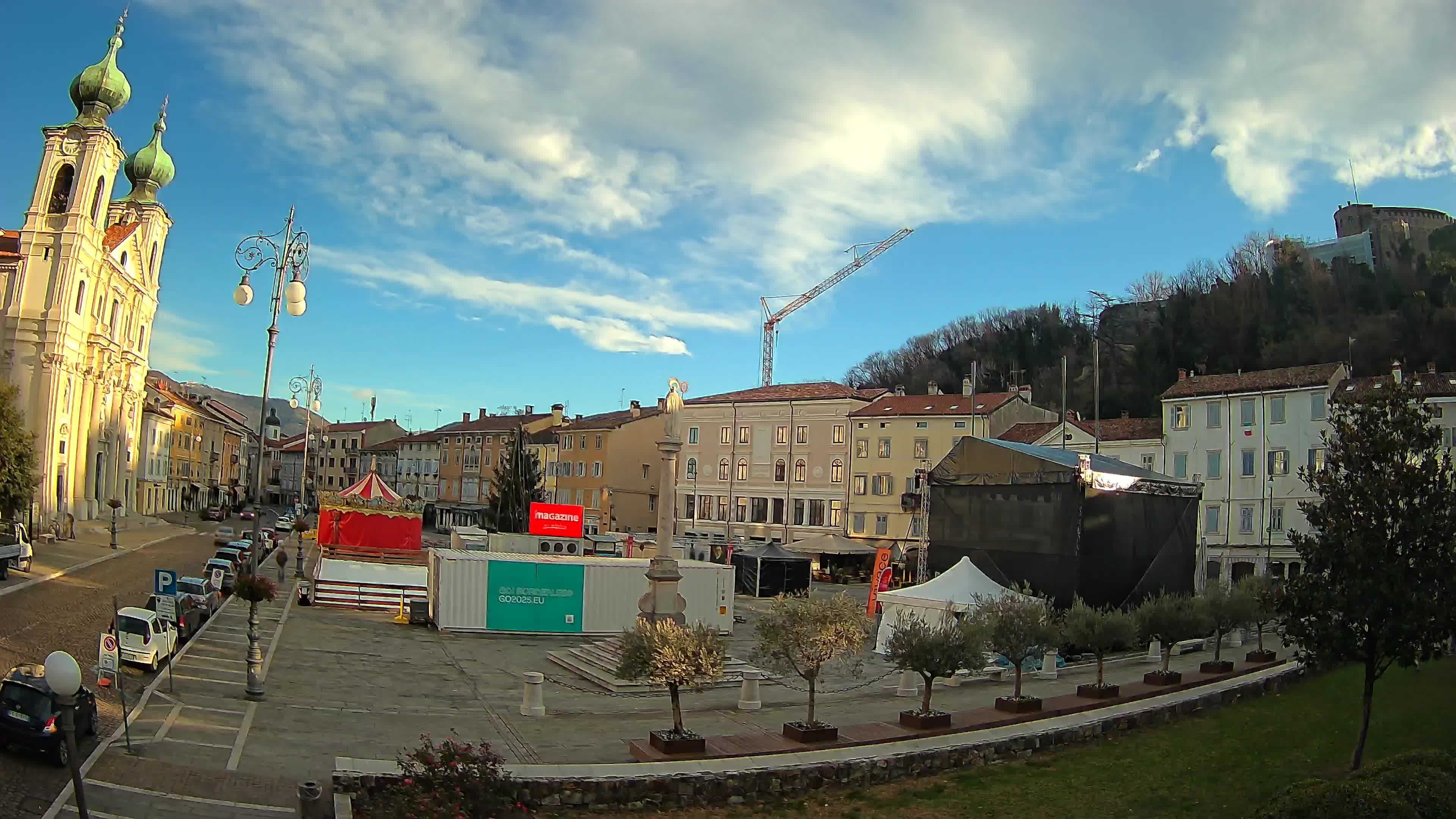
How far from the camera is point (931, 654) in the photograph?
1719cm

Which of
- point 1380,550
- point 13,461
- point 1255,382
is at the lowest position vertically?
point 1380,550

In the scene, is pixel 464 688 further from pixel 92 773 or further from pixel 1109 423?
pixel 1109 423

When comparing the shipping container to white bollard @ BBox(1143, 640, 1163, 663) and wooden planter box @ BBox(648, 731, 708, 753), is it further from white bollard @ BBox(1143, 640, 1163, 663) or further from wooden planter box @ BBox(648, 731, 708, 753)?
wooden planter box @ BBox(648, 731, 708, 753)

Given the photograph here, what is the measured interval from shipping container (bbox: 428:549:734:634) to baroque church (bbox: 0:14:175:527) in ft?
109

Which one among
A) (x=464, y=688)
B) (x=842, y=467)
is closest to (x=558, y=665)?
(x=464, y=688)

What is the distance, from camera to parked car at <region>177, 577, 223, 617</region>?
2795cm

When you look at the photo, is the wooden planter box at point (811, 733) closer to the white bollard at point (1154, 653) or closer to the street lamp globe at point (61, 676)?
the street lamp globe at point (61, 676)

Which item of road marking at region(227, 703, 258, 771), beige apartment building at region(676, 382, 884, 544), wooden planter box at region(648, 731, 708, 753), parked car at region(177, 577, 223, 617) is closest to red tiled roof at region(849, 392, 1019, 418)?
beige apartment building at region(676, 382, 884, 544)

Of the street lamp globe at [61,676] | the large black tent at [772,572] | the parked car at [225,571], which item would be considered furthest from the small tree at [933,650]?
the large black tent at [772,572]

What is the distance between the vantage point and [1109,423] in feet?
184

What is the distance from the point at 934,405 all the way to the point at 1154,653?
108 ft

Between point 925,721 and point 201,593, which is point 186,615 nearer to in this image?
point 201,593

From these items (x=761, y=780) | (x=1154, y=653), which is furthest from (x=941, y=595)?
(x=761, y=780)

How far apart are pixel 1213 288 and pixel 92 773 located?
3747 inches
